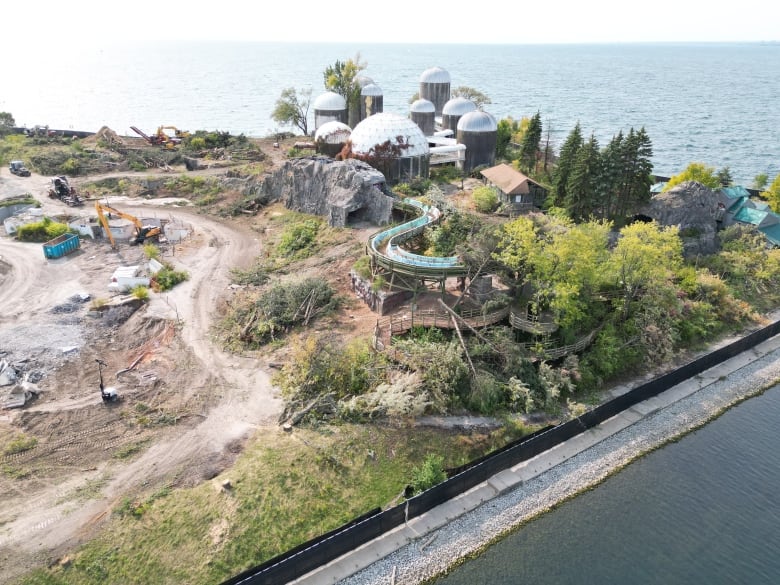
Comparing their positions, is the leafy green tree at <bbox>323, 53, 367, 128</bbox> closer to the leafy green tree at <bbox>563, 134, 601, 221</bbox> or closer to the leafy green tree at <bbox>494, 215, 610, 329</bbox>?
the leafy green tree at <bbox>563, 134, 601, 221</bbox>

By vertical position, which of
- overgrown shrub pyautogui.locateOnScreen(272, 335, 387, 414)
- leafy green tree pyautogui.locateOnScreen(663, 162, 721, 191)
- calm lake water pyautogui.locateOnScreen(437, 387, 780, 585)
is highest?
leafy green tree pyautogui.locateOnScreen(663, 162, 721, 191)

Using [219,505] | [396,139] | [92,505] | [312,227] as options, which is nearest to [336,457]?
[219,505]

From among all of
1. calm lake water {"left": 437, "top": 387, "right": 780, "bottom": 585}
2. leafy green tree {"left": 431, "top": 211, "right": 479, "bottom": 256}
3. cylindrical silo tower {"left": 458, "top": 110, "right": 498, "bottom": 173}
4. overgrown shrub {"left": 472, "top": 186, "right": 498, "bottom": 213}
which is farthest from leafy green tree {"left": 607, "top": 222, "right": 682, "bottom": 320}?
cylindrical silo tower {"left": 458, "top": 110, "right": 498, "bottom": 173}

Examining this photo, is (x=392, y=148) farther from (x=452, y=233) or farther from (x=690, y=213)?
(x=690, y=213)

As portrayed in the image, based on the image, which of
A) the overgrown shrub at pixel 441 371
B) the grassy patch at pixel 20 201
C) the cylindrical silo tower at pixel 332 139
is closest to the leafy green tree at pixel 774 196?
the overgrown shrub at pixel 441 371

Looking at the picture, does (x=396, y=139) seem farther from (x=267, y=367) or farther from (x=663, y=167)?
(x=663, y=167)

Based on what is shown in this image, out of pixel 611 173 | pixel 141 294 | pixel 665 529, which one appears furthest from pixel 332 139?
pixel 665 529
